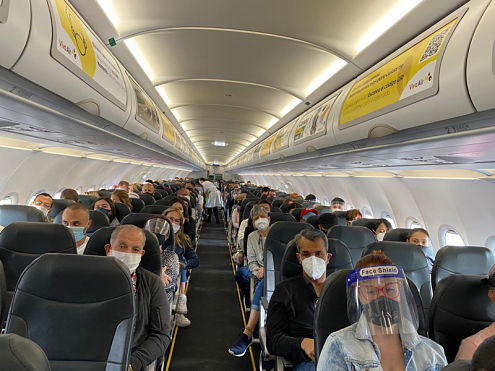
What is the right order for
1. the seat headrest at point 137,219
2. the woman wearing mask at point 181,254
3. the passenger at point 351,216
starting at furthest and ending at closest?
1. the passenger at point 351,216
2. the woman wearing mask at point 181,254
3. the seat headrest at point 137,219

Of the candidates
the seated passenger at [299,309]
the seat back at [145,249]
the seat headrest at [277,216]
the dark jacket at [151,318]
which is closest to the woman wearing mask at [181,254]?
the seat back at [145,249]

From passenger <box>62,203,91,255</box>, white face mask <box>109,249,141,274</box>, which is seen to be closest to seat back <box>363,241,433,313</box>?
white face mask <box>109,249,141,274</box>

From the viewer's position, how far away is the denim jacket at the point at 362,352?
1.62 metres

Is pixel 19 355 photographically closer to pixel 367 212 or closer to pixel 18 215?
pixel 18 215

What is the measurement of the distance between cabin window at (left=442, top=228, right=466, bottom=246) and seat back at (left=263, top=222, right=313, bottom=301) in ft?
11.2

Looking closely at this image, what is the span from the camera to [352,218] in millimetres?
6574

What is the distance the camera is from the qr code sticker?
2199mm

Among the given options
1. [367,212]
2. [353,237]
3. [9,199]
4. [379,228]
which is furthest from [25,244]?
[367,212]

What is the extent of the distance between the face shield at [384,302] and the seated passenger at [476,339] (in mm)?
670

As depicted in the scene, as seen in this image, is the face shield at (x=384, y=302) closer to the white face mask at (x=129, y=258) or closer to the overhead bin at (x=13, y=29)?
the white face mask at (x=129, y=258)

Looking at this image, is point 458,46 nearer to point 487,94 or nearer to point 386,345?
point 487,94

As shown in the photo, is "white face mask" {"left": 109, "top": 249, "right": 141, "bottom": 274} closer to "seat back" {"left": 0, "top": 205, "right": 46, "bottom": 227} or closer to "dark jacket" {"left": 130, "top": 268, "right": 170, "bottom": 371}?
"dark jacket" {"left": 130, "top": 268, "right": 170, "bottom": 371}

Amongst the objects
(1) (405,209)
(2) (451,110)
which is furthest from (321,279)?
(1) (405,209)

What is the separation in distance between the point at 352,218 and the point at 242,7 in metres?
4.53
